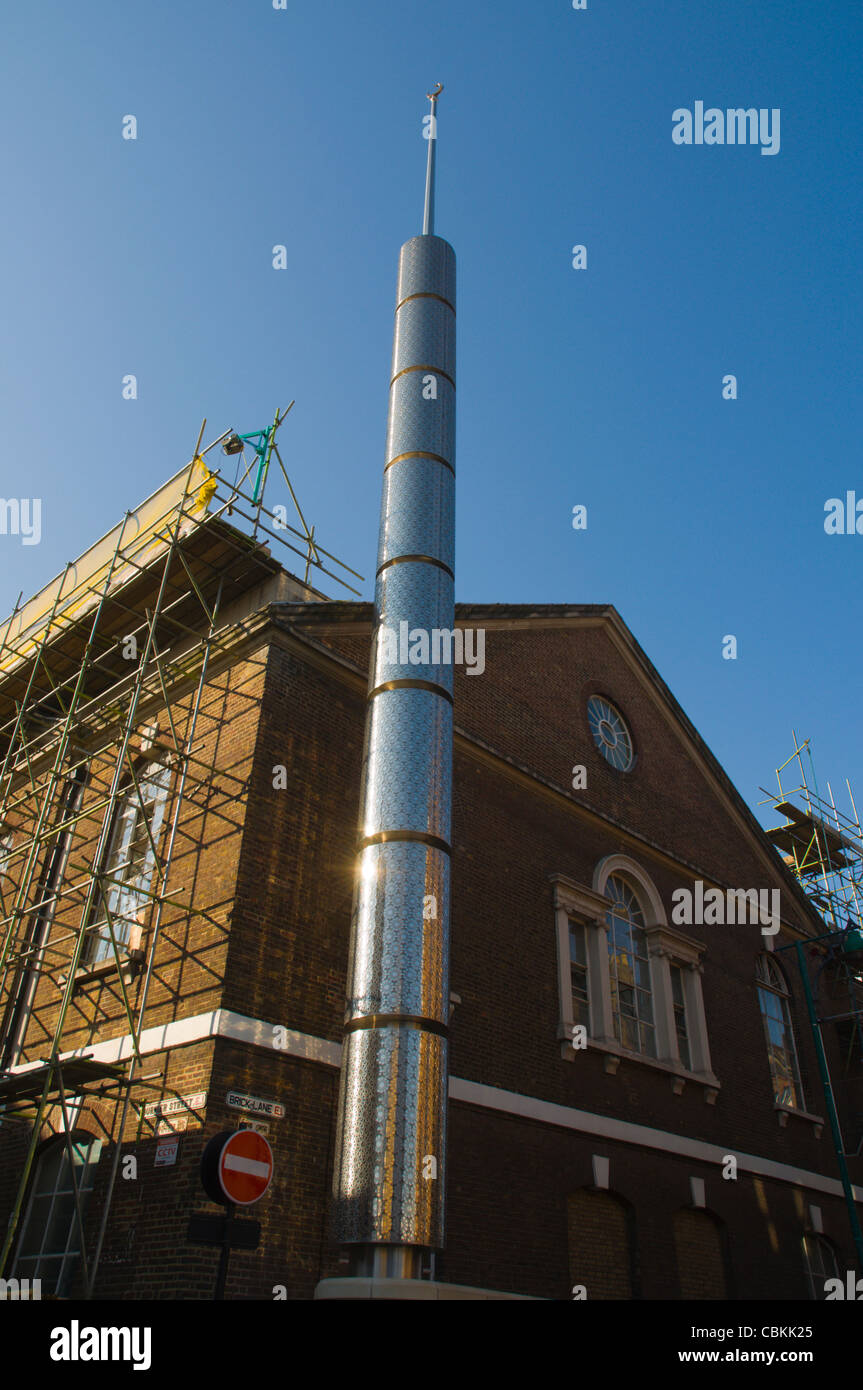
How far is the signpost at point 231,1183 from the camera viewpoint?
23.8 feet

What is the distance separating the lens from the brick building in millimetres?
10578

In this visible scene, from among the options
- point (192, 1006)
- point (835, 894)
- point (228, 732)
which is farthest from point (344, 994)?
point (835, 894)

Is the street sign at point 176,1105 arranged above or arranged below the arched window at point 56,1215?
above

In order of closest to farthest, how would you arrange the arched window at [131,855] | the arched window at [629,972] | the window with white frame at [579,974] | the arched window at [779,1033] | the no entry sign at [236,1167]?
the no entry sign at [236,1167] → the arched window at [131,855] → the window with white frame at [579,974] → the arched window at [629,972] → the arched window at [779,1033]

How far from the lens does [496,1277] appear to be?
11516mm

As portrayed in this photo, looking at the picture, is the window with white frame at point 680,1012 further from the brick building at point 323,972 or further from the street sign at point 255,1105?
→ the street sign at point 255,1105

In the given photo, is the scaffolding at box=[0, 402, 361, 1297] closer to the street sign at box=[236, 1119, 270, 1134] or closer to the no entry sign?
the street sign at box=[236, 1119, 270, 1134]

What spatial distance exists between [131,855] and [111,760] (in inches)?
84.7

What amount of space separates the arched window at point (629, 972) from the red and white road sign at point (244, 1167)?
8.23 m

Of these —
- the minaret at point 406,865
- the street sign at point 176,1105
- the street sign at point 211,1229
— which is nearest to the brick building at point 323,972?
the street sign at point 176,1105
